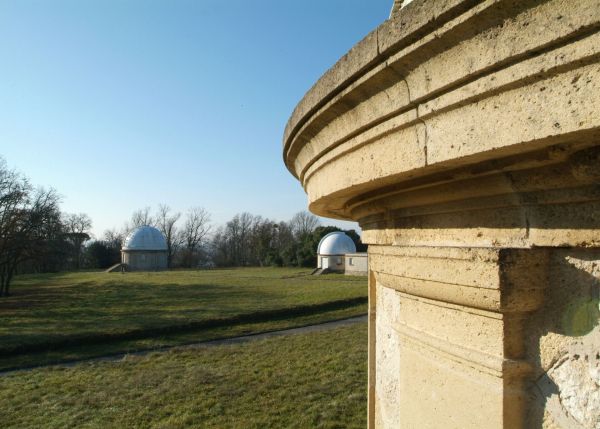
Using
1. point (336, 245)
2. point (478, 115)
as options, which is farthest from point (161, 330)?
point (336, 245)

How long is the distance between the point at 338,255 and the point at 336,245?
4.12 feet

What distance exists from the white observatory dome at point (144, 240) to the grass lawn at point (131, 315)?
81.1ft

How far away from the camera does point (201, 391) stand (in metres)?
8.59

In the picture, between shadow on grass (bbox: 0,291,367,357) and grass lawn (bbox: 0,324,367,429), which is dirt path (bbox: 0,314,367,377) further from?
shadow on grass (bbox: 0,291,367,357)

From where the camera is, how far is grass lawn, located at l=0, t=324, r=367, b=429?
723cm

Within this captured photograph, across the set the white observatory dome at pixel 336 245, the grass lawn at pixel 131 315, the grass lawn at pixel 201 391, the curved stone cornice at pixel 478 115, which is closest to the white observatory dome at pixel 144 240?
the white observatory dome at pixel 336 245

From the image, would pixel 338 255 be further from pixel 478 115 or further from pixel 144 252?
pixel 478 115

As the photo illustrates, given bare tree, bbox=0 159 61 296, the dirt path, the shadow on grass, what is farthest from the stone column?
bare tree, bbox=0 159 61 296

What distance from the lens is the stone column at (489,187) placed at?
38.4 inches

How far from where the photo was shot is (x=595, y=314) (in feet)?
3.64

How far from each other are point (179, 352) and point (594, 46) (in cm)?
1251

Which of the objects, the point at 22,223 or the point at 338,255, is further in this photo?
the point at 338,255

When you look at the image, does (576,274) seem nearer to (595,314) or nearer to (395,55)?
(595,314)

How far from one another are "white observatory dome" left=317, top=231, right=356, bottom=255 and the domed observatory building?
67.9 ft
